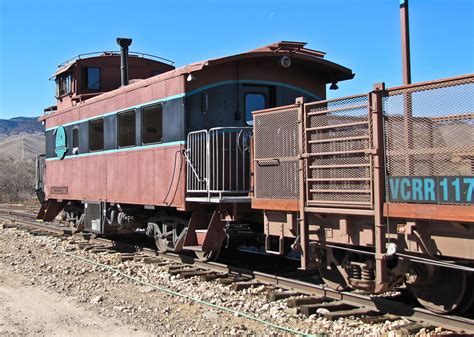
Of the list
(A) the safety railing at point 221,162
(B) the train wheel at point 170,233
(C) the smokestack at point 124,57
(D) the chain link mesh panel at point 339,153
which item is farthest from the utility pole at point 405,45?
(C) the smokestack at point 124,57

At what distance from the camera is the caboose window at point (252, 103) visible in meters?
10.1

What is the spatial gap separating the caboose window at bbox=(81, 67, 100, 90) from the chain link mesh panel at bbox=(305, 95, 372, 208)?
10389 millimetres

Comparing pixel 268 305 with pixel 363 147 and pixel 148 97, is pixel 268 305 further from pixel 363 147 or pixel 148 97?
pixel 148 97

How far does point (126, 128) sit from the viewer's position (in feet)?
38.1

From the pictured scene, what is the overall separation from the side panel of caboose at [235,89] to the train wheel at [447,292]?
477cm

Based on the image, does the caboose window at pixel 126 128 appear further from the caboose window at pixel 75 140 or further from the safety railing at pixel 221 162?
the caboose window at pixel 75 140

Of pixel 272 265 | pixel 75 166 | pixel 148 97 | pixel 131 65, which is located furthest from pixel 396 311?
pixel 131 65

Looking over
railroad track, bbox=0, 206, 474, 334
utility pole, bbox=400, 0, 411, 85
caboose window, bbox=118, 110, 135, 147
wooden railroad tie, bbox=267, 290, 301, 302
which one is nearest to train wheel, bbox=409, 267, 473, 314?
railroad track, bbox=0, 206, 474, 334

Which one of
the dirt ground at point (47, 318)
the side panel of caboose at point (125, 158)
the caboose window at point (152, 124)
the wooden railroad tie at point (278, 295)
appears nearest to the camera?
the dirt ground at point (47, 318)

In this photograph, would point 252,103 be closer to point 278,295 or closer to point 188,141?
point 188,141

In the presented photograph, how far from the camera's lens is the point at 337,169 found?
6605 millimetres

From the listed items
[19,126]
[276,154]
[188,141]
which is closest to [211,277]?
[188,141]

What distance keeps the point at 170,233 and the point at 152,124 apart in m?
2.13

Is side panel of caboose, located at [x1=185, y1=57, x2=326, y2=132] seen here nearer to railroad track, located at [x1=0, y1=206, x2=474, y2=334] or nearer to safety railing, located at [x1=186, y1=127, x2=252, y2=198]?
safety railing, located at [x1=186, y1=127, x2=252, y2=198]
